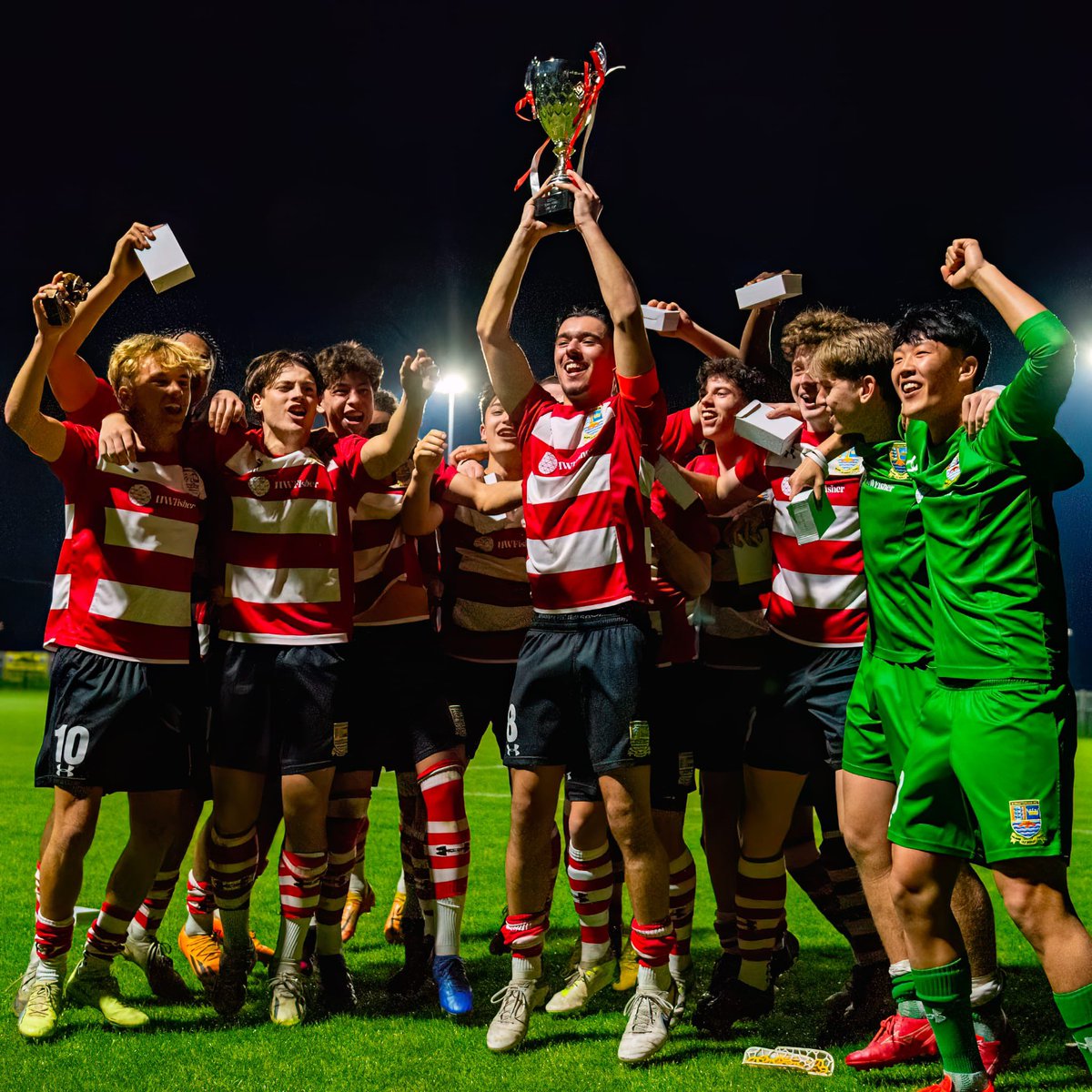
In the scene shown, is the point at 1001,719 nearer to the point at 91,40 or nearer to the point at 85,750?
the point at 85,750

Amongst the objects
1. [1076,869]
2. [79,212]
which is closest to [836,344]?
[1076,869]

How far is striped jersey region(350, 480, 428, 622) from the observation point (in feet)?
13.6

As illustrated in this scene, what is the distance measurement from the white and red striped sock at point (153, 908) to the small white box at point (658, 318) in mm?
2603

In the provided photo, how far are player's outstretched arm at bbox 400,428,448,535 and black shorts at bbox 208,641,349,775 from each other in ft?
1.98

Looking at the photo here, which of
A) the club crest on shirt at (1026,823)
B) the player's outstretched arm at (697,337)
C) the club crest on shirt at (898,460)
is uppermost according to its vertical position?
the player's outstretched arm at (697,337)

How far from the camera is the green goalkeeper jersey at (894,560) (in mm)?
3098

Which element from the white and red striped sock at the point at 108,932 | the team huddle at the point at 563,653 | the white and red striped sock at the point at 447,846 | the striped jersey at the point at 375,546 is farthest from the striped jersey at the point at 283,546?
the white and red striped sock at the point at 108,932

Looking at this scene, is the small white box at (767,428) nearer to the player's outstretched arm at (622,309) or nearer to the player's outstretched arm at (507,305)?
the player's outstretched arm at (622,309)

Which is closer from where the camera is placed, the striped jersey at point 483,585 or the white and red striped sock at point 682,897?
the white and red striped sock at point 682,897

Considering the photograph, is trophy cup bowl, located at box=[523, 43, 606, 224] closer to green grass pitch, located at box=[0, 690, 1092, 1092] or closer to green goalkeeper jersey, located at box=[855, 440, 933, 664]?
green goalkeeper jersey, located at box=[855, 440, 933, 664]

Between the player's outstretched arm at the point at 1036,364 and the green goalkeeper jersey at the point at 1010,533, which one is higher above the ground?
the player's outstretched arm at the point at 1036,364

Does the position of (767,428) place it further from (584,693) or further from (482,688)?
(482,688)

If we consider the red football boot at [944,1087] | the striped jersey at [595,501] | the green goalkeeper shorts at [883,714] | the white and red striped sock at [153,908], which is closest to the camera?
the red football boot at [944,1087]

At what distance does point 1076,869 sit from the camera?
6695mm
